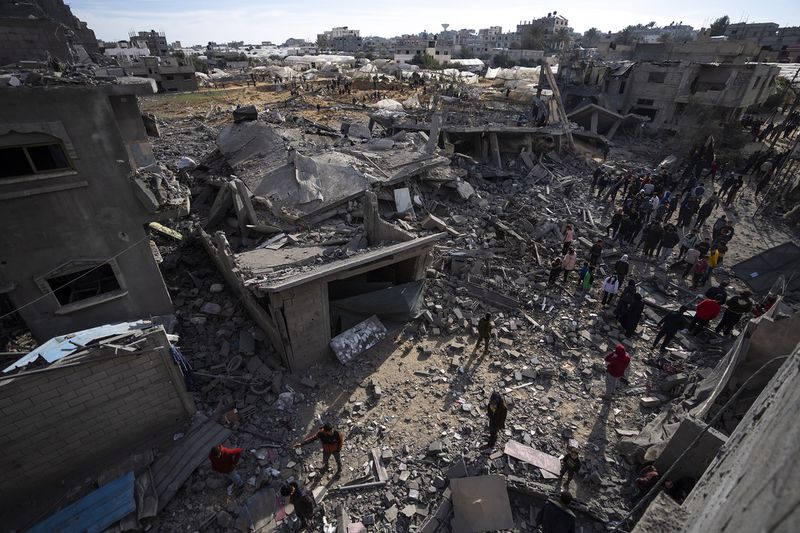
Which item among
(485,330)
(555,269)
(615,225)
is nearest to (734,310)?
(555,269)

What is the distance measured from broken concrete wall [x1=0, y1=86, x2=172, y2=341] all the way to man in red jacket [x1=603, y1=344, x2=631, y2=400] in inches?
415

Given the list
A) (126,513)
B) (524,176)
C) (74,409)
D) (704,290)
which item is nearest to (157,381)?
(74,409)

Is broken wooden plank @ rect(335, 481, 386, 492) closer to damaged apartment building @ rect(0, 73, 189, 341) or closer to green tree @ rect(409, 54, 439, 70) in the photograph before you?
damaged apartment building @ rect(0, 73, 189, 341)

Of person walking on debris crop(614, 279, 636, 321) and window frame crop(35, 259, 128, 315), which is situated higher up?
window frame crop(35, 259, 128, 315)

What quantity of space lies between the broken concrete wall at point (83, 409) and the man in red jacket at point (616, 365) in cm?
881

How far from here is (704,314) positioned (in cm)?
961

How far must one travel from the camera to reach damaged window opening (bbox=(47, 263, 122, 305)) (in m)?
8.18

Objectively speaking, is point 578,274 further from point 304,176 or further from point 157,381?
point 157,381

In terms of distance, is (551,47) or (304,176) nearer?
(304,176)

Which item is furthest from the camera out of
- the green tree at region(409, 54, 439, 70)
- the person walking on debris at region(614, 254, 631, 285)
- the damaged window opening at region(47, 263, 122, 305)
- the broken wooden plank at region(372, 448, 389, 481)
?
the green tree at region(409, 54, 439, 70)

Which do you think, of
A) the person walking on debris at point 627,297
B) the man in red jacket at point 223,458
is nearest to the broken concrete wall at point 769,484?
the man in red jacket at point 223,458

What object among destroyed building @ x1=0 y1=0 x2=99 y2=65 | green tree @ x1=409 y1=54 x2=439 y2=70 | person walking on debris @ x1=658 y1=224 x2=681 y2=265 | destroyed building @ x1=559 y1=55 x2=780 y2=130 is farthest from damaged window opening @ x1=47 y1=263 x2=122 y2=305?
green tree @ x1=409 y1=54 x2=439 y2=70

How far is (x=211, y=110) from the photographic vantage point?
3294cm

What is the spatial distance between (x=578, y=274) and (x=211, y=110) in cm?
3337
